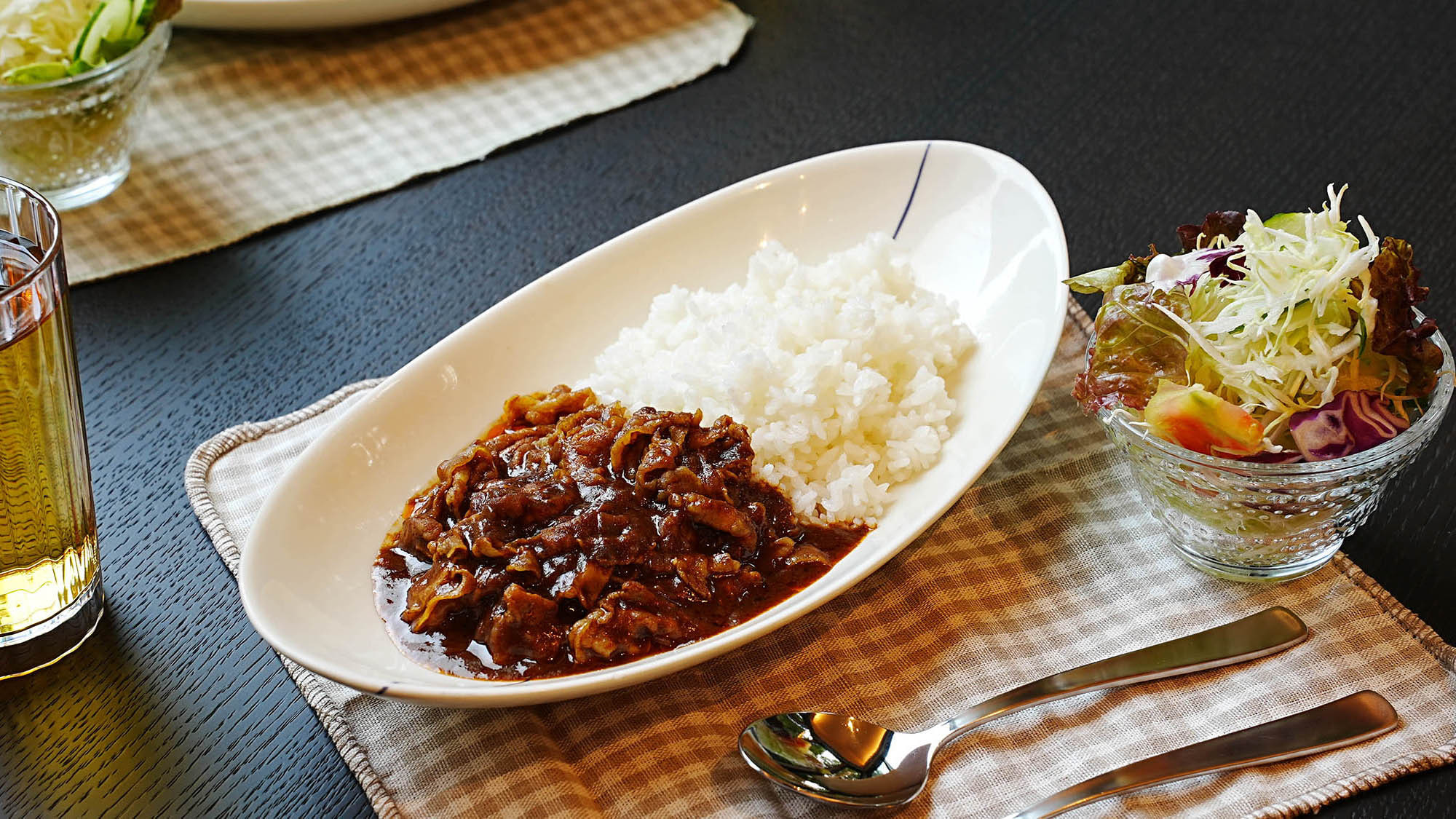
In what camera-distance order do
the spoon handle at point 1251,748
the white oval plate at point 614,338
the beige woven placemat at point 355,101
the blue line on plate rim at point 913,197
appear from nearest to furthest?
the spoon handle at point 1251,748 → the white oval plate at point 614,338 → the blue line on plate rim at point 913,197 → the beige woven placemat at point 355,101

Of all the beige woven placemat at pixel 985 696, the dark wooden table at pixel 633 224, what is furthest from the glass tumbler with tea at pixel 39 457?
the beige woven placemat at pixel 985 696

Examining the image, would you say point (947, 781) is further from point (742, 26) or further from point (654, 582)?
point (742, 26)

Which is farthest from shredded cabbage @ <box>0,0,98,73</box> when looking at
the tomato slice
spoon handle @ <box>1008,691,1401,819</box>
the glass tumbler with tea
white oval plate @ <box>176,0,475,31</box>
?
spoon handle @ <box>1008,691,1401,819</box>

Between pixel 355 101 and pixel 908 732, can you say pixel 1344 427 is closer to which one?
pixel 908 732

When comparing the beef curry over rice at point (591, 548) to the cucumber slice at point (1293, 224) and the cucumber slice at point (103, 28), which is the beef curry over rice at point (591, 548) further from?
the cucumber slice at point (103, 28)

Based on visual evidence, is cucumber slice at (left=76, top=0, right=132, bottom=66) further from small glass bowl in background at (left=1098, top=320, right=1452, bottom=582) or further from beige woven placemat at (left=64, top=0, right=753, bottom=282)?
small glass bowl in background at (left=1098, top=320, right=1452, bottom=582)
